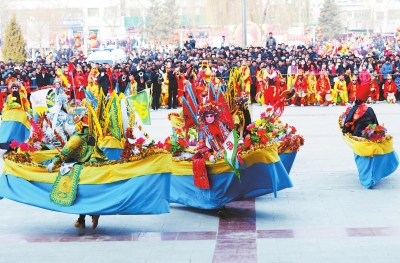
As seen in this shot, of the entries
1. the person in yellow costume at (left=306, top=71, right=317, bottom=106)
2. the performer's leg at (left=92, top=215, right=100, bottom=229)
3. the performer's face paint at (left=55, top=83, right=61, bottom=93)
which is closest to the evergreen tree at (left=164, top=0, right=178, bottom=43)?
the person in yellow costume at (left=306, top=71, right=317, bottom=106)

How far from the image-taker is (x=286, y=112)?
23.6 metres

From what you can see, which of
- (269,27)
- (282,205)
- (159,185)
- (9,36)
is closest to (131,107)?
(159,185)

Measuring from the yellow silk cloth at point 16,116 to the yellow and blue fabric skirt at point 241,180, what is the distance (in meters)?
6.00

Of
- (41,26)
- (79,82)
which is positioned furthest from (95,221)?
(41,26)

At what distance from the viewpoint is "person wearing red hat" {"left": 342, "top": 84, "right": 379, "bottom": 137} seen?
1235 cm

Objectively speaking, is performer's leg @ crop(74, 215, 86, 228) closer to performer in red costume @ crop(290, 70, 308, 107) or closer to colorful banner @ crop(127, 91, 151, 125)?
colorful banner @ crop(127, 91, 151, 125)

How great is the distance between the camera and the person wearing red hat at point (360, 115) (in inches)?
486

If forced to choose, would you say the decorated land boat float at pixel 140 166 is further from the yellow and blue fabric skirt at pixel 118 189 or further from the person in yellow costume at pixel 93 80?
the person in yellow costume at pixel 93 80

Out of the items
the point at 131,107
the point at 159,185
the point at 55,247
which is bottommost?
the point at 55,247

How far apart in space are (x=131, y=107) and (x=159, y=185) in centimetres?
169

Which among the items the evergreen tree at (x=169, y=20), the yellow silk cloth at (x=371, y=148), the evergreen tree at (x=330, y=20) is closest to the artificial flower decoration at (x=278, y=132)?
the yellow silk cloth at (x=371, y=148)

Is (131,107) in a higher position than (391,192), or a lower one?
higher

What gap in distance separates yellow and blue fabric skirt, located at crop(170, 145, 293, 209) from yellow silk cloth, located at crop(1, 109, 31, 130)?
236 inches

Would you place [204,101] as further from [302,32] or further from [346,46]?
[302,32]
